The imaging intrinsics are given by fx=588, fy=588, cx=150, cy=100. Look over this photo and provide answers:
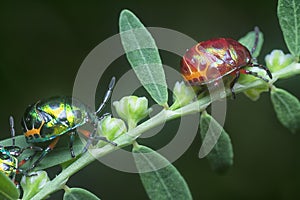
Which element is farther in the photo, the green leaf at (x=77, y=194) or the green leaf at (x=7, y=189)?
the green leaf at (x=77, y=194)

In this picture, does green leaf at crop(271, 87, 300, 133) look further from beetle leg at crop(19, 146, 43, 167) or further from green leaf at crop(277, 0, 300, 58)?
beetle leg at crop(19, 146, 43, 167)

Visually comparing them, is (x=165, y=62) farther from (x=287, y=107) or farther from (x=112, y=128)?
(x=112, y=128)

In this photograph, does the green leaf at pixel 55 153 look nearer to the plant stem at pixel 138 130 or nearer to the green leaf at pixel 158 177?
the plant stem at pixel 138 130

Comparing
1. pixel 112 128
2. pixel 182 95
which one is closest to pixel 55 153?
pixel 112 128

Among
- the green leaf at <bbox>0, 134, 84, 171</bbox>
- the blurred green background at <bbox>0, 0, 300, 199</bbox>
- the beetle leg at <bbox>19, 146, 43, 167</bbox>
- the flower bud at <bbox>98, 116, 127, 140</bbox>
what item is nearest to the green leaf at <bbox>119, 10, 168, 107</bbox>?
the flower bud at <bbox>98, 116, 127, 140</bbox>

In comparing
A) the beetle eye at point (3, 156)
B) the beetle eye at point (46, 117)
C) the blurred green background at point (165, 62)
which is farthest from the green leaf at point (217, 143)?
the blurred green background at point (165, 62)

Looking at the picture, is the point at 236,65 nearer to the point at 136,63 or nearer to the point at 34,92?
the point at 136,63
